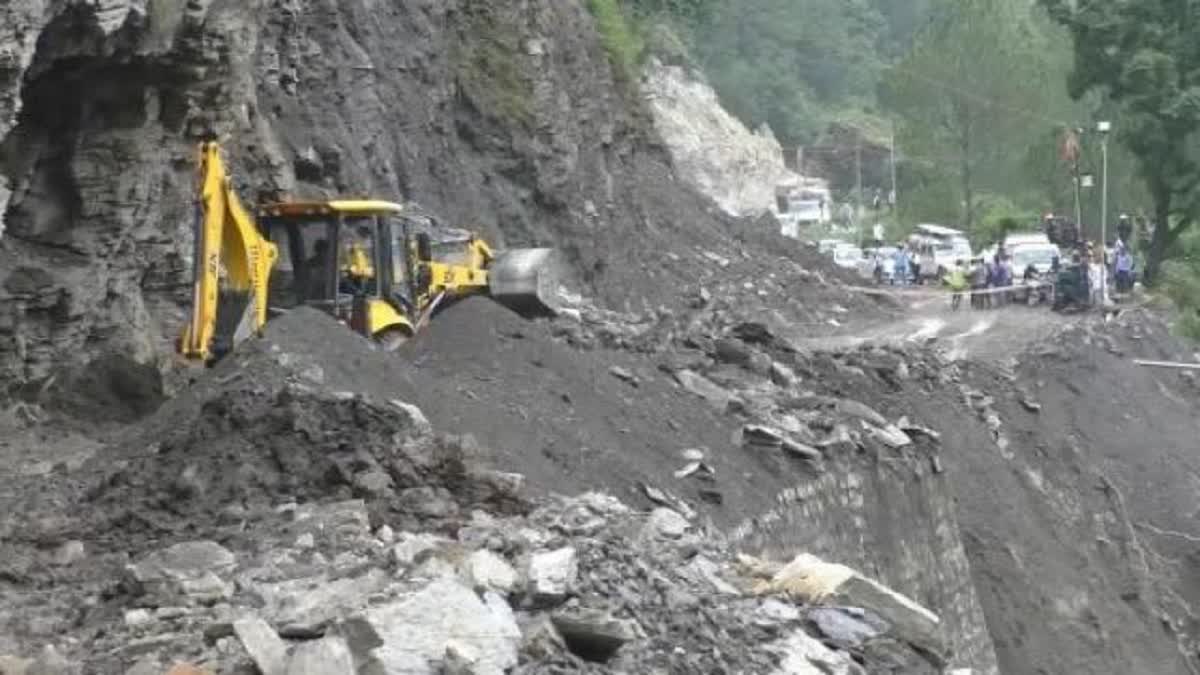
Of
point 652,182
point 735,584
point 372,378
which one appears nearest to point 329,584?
point 735,584

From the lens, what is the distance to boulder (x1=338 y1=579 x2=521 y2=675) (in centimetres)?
817

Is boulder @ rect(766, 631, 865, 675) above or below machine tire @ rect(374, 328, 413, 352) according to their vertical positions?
below

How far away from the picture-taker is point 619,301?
33.9m

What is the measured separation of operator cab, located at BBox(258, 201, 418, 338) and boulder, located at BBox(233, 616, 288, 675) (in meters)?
9.84

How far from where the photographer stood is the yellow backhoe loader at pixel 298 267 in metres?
17.3

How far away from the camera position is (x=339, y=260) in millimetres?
18484

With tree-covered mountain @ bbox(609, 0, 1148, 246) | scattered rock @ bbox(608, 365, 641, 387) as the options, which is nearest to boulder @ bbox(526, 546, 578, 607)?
scattered rock @ bbox(608, 365, 641, 387)

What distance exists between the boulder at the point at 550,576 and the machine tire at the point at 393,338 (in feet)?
28.1

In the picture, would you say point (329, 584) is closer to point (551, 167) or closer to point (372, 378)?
point (372, 378)

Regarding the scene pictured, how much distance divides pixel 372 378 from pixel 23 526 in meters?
3.35

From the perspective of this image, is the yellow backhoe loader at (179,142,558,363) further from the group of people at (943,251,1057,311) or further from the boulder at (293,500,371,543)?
the group of people at (943,251,1057,311)

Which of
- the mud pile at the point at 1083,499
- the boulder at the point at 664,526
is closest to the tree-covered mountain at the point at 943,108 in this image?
the mud pile at the point at 1083,499

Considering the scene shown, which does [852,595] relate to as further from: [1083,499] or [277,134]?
[1083,499]

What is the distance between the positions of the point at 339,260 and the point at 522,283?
3.74 meters
